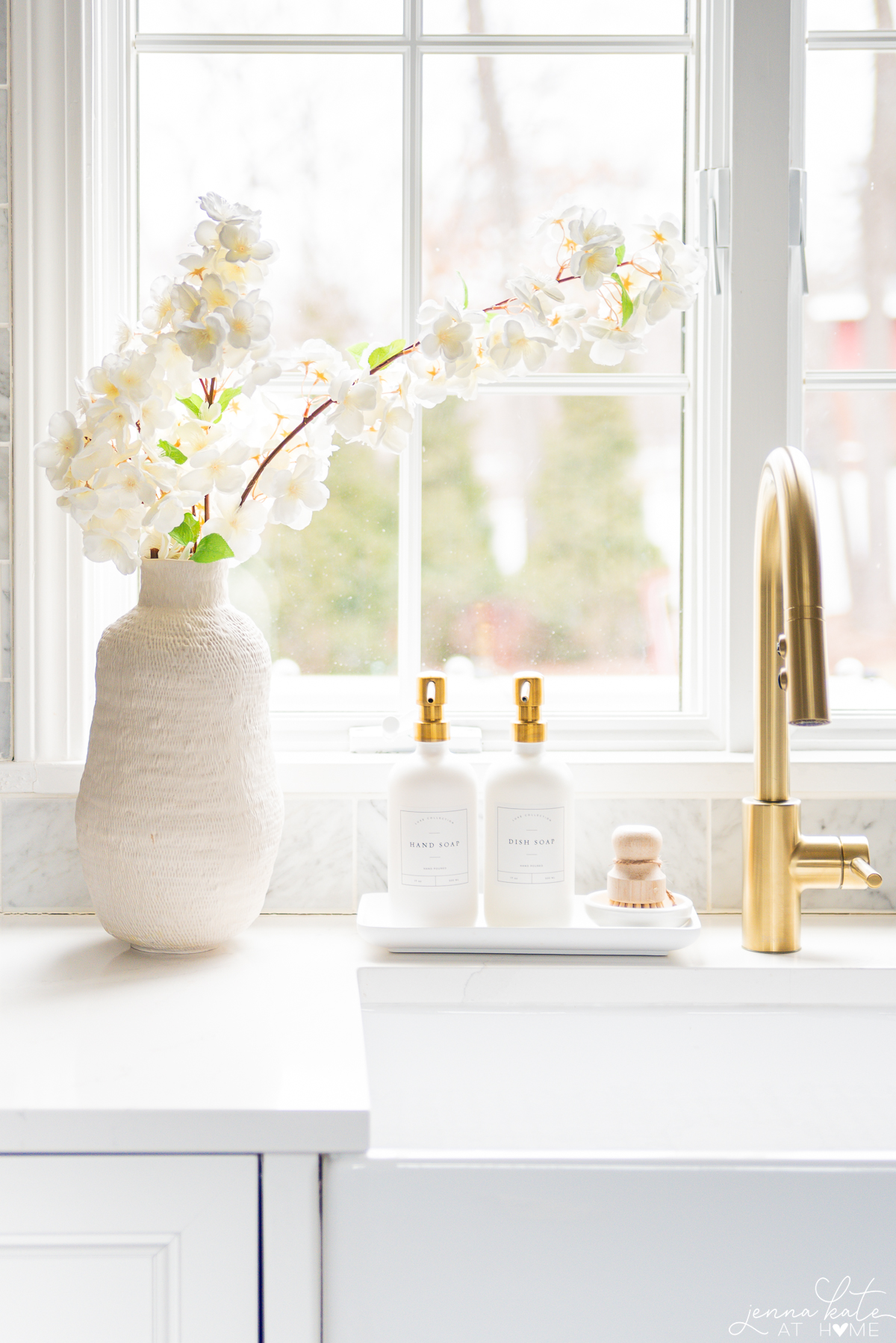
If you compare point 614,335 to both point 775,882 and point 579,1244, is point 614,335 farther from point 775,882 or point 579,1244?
point 579,1244

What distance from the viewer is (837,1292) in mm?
675

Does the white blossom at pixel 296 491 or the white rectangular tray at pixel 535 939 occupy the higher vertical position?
the white blossom at pixel 296 491

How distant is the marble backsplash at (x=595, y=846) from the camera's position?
1180mm

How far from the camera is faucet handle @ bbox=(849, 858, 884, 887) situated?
0.99m

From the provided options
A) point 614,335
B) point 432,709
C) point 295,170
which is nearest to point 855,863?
point 432,709

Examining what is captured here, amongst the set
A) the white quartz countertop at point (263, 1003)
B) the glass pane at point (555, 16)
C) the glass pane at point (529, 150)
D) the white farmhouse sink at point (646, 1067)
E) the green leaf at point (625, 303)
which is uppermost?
the glass pane at point (555, 16)

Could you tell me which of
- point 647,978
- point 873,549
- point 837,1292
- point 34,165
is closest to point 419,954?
point 647,978

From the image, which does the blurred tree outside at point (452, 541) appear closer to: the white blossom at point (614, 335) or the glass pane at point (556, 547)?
the glass pane at point (556, 547)

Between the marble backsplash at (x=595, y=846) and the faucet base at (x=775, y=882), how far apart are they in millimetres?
153

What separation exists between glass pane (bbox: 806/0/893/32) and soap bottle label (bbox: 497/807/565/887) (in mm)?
1049

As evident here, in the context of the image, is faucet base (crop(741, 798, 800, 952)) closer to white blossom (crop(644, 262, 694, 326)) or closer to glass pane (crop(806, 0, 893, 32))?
white blossom (crop(644, 262, 694, 326))

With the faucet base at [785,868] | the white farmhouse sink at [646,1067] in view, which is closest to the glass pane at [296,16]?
the faucet base at [785,868]

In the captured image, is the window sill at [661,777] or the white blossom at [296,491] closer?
the white blossom at [296,491]

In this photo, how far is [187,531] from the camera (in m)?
0.96
